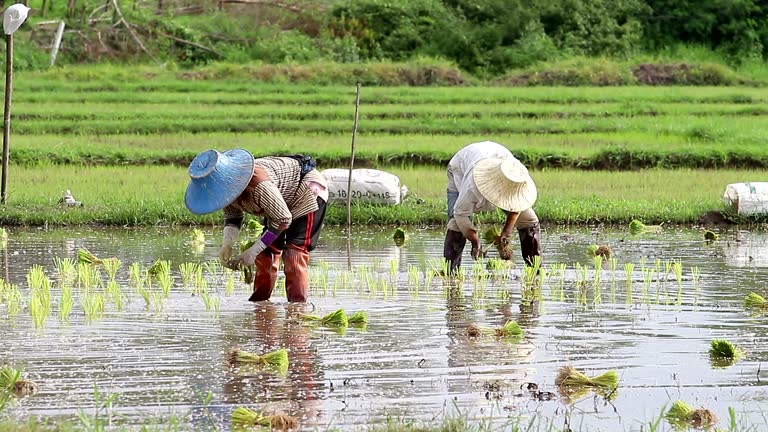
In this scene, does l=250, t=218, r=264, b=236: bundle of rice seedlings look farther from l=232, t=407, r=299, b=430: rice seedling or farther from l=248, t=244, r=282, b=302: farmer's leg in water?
l=232, t=407, r=299, b=430: rice seedling

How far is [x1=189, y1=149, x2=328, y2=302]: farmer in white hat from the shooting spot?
265 inches

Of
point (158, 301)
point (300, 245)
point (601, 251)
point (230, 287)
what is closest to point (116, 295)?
point (158, 301)

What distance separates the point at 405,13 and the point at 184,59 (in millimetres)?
4697

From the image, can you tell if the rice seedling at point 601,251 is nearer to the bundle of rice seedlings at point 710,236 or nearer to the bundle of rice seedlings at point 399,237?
the bundle of rice seedlings at point 710,236

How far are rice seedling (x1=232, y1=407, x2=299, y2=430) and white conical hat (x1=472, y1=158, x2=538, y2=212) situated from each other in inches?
118

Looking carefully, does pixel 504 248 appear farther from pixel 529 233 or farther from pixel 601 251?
pixel 601 251

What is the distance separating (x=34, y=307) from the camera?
709cm

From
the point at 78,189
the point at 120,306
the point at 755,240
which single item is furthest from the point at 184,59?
the point at 120,306

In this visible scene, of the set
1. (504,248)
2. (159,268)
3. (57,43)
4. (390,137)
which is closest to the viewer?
(504,248)

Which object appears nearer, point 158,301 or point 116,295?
point 116,295

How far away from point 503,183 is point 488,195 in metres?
0.11

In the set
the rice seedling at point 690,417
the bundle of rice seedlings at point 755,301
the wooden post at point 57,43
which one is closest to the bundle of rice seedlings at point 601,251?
the bundle of rice seedlings at point 755,301

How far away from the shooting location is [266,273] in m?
7.78

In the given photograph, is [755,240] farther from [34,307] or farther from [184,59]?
[184,59]
